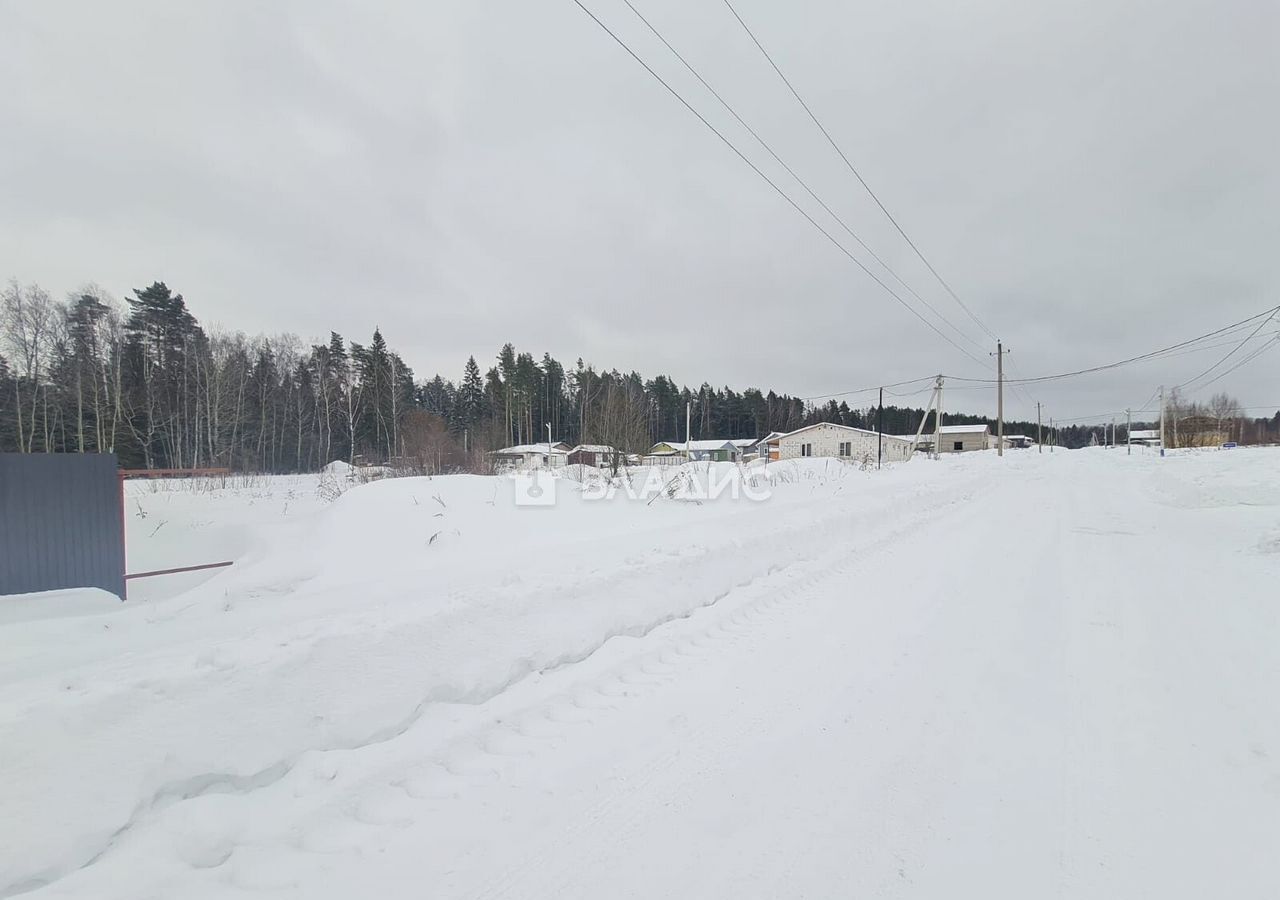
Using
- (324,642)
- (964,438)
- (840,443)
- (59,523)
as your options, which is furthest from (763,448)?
(324,642)

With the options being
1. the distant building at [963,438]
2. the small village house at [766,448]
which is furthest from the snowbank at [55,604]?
the distant building at [963,438]

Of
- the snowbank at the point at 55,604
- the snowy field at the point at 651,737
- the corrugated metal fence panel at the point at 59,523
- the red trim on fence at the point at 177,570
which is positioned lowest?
the red trim on fence at the point at 177,570

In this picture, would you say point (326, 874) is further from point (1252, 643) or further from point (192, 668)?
point (1252, 643)

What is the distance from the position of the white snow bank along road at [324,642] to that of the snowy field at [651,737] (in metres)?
0.02

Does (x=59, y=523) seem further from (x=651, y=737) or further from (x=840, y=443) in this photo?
(x=840, y=443)

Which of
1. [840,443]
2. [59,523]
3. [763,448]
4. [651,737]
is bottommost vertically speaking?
[651,737]

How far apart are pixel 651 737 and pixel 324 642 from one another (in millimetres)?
2319

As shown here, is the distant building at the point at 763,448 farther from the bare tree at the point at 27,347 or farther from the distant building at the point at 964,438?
the bare tree at the point at 27,347

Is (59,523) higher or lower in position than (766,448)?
lower

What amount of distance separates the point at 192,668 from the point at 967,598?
694 centimetres

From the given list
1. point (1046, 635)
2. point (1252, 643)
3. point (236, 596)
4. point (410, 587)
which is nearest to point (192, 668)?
point (410, 587)

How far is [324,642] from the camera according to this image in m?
3.56

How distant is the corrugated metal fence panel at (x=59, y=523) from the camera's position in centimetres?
653

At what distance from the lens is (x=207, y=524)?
1219cm
